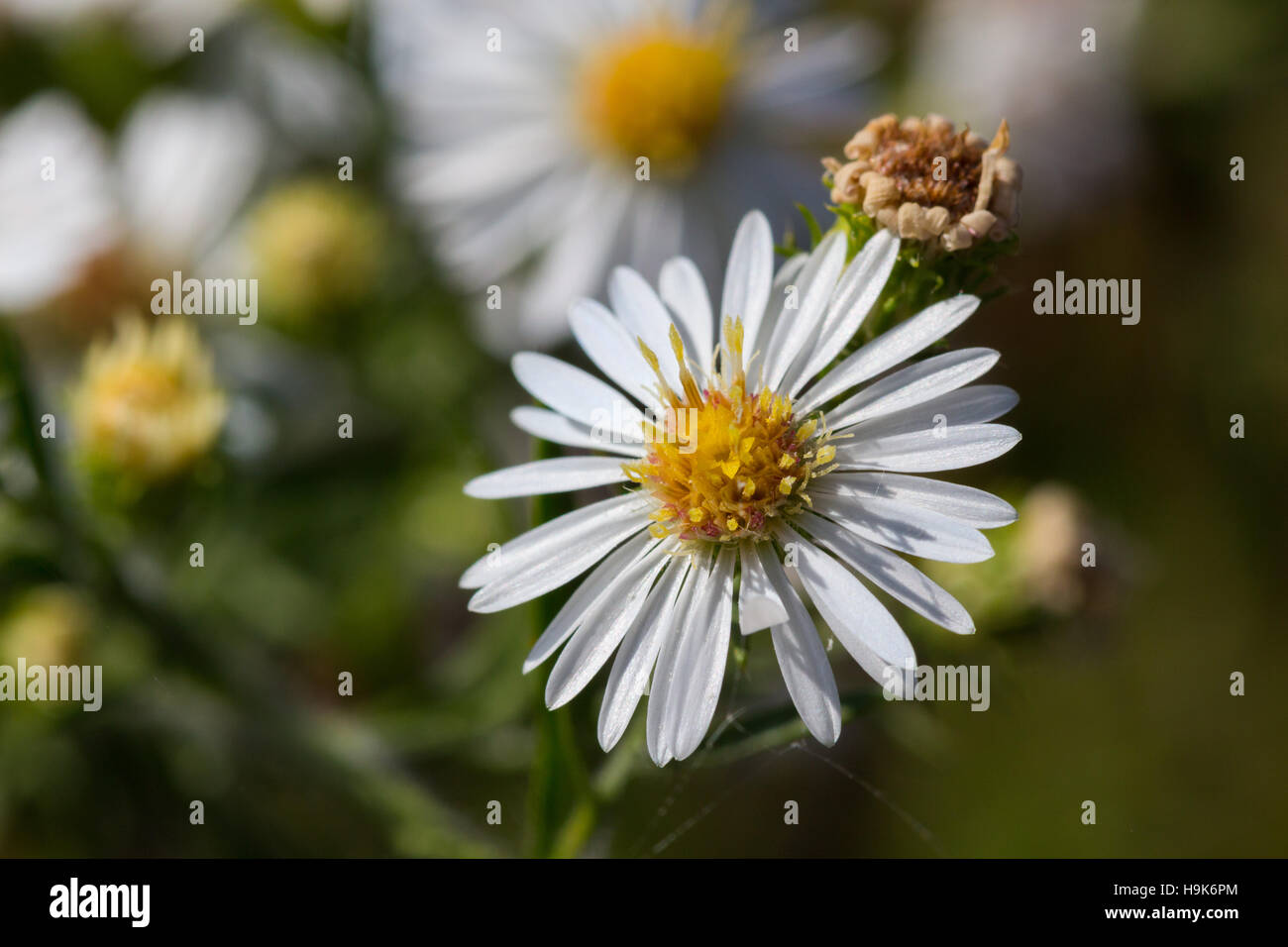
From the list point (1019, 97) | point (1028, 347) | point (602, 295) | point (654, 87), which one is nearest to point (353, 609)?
point (602, 295)

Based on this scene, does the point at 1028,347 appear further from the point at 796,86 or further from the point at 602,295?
the point at 602,295

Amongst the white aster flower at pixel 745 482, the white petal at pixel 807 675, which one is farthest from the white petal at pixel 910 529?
the white petal at pixel 807 675

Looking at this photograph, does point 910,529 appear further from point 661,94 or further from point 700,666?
point 661,94

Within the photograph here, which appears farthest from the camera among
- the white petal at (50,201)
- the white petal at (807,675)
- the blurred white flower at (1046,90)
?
the blurred white flower at (1046,90)

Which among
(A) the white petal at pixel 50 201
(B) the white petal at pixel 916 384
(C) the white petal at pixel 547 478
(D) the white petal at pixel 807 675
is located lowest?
(D) the white petal at pixel 807 675

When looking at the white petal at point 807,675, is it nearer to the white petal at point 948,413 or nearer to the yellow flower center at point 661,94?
the white petal at point 948,413

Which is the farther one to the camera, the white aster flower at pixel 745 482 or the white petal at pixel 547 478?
the white petal at pixel 547 478

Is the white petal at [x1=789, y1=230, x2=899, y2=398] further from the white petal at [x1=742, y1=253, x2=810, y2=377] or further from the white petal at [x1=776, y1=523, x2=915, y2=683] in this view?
the white petal at [x1=776, y1=523, x2=915, y2=683]
